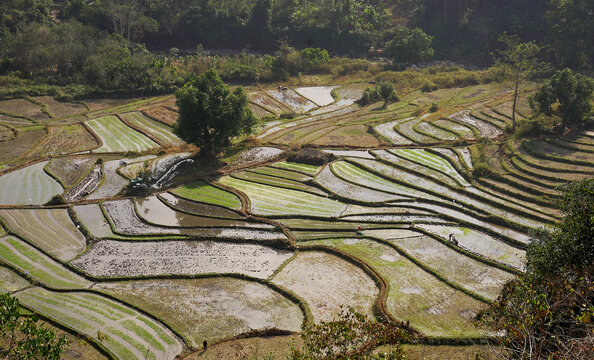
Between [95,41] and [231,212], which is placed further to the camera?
[95,41]

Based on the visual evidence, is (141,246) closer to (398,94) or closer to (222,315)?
Answer: (222,315)

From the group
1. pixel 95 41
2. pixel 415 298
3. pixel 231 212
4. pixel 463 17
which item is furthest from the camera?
pixel 463 17

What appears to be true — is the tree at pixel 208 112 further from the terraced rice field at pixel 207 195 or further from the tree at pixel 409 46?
the tree at pixel 409 46

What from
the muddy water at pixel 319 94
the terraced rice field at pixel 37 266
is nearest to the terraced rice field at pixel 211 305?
the terraced rice field at pixel 37 266

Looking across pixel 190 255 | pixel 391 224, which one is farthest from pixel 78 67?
pixel 391 224

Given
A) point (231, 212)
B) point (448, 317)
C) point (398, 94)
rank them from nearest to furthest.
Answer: point (448, 317), point (231, 212), point (398, 94)

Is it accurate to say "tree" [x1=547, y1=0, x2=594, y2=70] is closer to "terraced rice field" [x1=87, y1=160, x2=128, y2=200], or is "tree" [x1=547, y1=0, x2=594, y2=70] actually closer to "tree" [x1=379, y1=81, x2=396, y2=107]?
"tree" [x1=379, y1=81, x2=396, y2=107]
